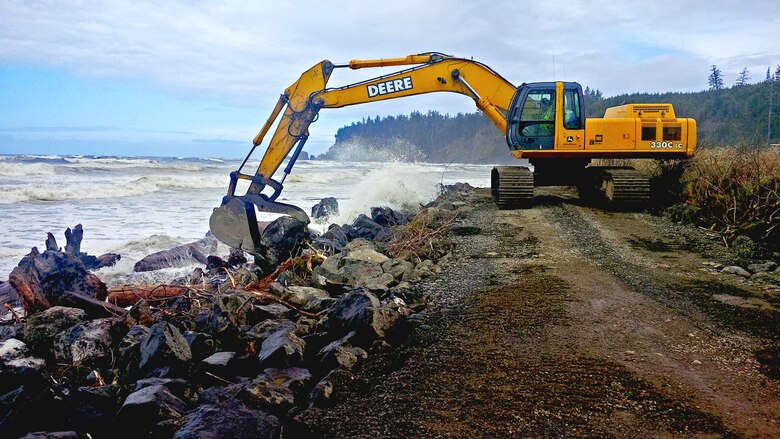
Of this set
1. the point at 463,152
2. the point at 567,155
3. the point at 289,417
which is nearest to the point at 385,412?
the point at 289,417

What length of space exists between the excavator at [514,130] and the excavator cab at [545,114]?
18mm

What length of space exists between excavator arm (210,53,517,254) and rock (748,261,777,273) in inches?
230

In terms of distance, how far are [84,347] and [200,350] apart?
3.66ft

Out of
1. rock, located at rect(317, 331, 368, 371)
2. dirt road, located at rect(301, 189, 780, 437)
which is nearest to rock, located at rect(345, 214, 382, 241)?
dirt road, located at rect(301, 189, 780, 437)

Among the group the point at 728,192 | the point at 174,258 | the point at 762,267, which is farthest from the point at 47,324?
the point at 728,192

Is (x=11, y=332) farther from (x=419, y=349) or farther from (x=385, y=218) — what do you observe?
(x=385, y=218)

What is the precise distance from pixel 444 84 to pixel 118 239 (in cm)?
749

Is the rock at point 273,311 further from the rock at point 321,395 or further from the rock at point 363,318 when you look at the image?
the rock at point 321,395

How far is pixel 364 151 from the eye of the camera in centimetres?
11094

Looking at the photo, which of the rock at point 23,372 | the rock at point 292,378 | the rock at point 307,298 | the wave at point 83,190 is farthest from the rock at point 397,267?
the wave at point 83,190

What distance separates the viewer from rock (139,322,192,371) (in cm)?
378

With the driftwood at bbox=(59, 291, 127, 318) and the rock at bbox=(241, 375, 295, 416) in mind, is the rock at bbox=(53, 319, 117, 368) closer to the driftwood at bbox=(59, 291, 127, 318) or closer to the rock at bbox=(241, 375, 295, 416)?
the driftwood at bbox=(59, 291, 127, 318)

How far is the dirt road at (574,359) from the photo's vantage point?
8.89ft

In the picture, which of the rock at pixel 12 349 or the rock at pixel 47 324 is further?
the rock at pixel 47 324
